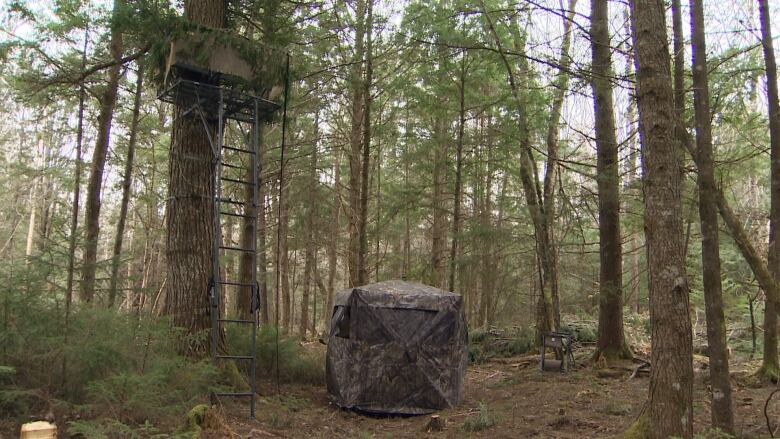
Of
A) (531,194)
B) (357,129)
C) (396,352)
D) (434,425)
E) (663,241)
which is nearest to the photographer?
(663,241)

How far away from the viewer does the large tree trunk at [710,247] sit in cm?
493

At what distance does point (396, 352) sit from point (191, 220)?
3.37 m

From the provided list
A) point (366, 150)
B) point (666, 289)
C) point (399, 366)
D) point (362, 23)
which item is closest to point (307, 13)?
point (362, 23)

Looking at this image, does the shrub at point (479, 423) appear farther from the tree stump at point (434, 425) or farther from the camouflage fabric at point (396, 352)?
the camouflage fabric at point (396, 352)

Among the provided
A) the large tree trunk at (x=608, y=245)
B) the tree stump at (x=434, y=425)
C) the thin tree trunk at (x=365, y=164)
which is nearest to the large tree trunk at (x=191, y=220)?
the tree stump at (x=434, y=425)

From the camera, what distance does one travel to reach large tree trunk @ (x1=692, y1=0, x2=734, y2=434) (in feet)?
16.2

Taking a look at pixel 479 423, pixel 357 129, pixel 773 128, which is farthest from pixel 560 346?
pixel 357 129

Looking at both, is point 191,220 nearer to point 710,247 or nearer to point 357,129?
point 710,247

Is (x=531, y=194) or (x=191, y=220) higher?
(x=531, y=194)

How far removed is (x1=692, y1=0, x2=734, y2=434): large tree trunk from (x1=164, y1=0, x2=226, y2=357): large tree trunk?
224 inches

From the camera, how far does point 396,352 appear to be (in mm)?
7742

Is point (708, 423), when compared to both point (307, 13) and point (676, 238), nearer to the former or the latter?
point (676, 238)

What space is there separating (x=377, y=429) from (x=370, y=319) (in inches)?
61.9

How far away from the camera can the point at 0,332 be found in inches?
183
